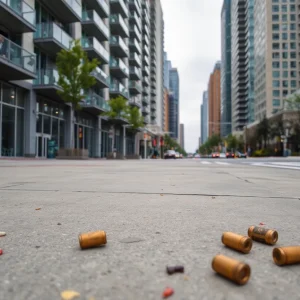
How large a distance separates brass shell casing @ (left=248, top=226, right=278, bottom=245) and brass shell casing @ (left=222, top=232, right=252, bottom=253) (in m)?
0.19

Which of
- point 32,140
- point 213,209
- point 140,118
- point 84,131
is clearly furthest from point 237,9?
point 213,209

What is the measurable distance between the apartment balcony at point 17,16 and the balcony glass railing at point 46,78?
326 centimetres

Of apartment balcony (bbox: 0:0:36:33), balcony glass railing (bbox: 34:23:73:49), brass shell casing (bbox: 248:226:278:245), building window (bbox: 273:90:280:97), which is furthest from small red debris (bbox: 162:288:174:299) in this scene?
building window (bbox: 273:90:280:97)

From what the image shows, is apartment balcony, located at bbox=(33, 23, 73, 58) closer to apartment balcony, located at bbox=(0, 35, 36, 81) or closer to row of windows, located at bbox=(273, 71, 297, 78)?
apartment balcony, located at bbox=(0, 35, 36, 81)

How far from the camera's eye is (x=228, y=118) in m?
180

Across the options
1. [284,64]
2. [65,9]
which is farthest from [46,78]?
[284,64]

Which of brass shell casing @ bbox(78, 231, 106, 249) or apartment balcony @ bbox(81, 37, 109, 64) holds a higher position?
apartment balcony @ bbox(81, 37, 109, 64)

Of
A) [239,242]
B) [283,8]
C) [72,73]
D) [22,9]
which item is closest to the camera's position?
[239,242]

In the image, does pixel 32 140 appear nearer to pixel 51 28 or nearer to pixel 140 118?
pixel 51 28

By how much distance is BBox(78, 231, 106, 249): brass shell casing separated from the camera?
1.67m

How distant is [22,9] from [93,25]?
13.7 meters

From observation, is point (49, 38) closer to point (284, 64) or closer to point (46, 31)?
point (46, 31)

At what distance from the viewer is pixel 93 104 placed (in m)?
31.5

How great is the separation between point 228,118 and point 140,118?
474 feet
